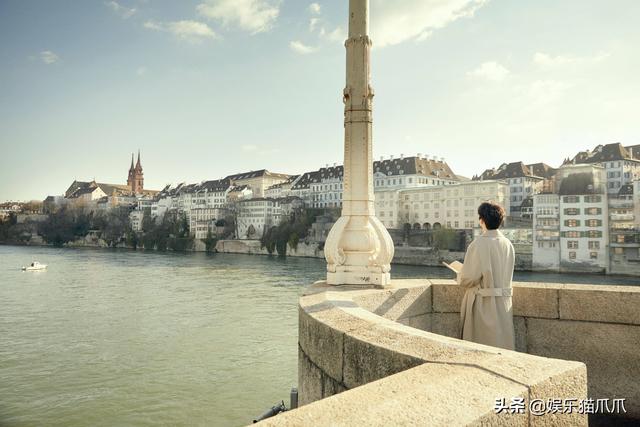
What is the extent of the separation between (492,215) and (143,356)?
47.2 feet

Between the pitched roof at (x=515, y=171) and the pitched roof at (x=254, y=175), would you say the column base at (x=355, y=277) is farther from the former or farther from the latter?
the pitched roof at (x=254, y=175)

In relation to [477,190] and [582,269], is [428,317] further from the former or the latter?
[477,190]

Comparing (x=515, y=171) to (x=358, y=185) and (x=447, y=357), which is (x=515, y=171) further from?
(x=447, y=357)

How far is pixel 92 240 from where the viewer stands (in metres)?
110

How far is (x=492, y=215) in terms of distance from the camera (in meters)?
3.52

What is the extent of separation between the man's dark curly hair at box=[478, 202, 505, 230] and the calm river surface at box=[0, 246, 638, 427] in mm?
A: 8140

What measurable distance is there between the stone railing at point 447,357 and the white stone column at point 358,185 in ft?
1.70

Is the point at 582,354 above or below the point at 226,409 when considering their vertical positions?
above

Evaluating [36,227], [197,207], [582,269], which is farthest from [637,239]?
[36,227]

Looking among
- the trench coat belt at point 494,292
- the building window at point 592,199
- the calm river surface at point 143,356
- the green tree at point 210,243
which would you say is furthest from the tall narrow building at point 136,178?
the trench coat belt at point 494,292

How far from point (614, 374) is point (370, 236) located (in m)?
2.60

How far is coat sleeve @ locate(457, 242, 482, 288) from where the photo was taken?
11.1 ft

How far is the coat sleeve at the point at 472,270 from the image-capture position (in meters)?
3.38

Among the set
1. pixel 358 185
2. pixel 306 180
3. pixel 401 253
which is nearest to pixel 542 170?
pixel 401 253
